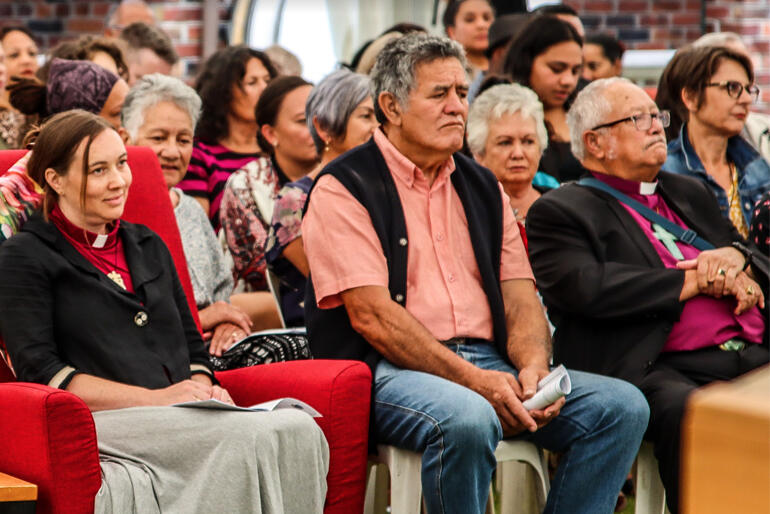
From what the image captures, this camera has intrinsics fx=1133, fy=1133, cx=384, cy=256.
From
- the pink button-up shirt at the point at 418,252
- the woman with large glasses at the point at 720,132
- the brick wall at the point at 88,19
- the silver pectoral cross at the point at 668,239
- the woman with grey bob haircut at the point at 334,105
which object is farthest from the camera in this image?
the brick wall at the point at 88,19

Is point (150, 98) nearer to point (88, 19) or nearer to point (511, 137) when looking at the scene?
point (511, 137)

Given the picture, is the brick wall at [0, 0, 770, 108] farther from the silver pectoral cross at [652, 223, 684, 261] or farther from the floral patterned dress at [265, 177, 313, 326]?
the silver pectoral cross at [652, 223, 684, 261]

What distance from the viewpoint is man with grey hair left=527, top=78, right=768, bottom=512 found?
315cm

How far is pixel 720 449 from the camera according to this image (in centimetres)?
72

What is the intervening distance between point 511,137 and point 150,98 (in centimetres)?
127

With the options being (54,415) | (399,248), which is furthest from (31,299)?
(399,248)

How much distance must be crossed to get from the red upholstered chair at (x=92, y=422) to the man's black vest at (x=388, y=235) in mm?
168

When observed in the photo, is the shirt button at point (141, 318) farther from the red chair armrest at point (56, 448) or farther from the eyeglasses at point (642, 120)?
the eyeglasses at point (642, 120)

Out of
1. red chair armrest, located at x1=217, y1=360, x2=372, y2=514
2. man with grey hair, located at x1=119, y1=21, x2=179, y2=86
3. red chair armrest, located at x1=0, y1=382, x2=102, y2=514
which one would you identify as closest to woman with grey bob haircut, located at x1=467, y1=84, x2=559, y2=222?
red chair armrest, located at x1=217, y1=360, x2=372, y2=514

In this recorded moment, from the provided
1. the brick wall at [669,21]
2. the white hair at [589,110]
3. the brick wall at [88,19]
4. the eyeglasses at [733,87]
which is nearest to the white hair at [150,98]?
the white hair at [589,110]

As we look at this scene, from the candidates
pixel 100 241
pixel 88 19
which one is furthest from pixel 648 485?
pixel 88 19

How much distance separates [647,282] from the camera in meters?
3.16

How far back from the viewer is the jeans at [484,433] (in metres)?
2.61

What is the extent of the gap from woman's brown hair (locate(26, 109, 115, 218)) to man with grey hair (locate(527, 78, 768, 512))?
4.35 ft
